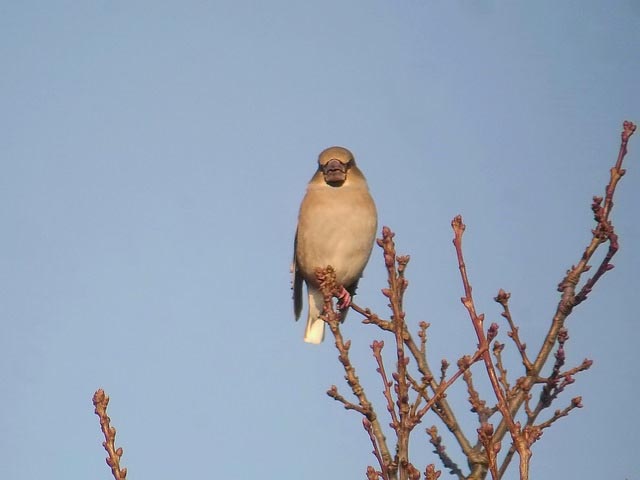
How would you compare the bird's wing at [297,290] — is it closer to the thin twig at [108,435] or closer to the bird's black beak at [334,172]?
the bird's black beak at [334,172]

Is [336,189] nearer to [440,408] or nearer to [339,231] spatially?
[339,231]

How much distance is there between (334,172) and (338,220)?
368 millimetres

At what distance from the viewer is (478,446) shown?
13.9ft

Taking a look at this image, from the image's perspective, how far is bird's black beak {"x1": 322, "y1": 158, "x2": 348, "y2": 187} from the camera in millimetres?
6438

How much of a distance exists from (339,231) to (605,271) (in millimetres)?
2712

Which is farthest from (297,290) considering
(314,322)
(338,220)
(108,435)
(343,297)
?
(108,435)

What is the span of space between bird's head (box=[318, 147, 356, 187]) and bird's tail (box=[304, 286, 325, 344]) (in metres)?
1.06

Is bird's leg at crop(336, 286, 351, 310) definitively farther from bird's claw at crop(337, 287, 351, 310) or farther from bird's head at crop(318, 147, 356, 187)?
bird's head at crop(318, 147, 356, 187)

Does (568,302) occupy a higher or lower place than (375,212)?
lower

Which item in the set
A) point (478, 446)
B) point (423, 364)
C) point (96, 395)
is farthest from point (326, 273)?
point (96, 395)

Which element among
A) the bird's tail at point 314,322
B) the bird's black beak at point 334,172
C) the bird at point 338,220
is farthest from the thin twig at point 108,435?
the bird's tail at point 314,322

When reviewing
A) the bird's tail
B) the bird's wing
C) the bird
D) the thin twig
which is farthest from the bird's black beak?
the thin twig

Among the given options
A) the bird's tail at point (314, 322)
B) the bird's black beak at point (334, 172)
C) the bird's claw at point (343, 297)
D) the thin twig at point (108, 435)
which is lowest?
the thin twig at point (108, 435)

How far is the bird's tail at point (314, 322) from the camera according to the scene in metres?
7.11
